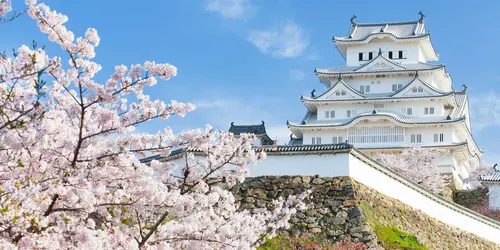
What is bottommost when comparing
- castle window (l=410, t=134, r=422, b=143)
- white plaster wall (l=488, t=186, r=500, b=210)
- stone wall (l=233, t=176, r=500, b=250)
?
stone wall (l=233, t=176, r=500, b=250)

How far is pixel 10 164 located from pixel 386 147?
36.1m

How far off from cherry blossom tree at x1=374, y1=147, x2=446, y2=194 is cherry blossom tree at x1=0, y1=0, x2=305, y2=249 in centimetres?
2816

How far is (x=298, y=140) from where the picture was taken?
146 ft

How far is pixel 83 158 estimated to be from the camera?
24.1ft

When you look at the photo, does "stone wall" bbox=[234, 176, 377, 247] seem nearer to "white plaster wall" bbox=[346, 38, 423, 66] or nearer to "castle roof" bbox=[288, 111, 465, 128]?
"castle roof" bbox=[288, 111, 465, 128]

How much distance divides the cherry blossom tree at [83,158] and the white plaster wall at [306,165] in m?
9.30

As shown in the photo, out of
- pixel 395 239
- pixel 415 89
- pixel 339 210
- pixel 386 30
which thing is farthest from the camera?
pixel 386 30

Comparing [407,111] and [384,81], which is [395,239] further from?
[384,81]

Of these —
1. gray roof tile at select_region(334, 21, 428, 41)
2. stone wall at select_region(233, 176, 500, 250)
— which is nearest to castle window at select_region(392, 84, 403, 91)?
gray roof tile at select_region(334, 21, 428, 41)

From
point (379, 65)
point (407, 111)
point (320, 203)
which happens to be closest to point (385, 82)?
point (379, 65)

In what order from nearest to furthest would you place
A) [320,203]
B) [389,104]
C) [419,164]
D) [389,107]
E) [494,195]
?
[320,203] → [494,195] → [419,164] → [389,104] → [389,107]

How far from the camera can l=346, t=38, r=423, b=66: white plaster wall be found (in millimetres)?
46188

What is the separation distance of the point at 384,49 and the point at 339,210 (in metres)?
31.5

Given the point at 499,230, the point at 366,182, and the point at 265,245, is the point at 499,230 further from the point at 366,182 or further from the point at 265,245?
the point at 265,245
